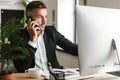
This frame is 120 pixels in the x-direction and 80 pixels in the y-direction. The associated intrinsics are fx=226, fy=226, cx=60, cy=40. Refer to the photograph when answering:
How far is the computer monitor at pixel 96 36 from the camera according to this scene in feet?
4.31

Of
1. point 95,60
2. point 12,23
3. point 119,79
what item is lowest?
point 119,79

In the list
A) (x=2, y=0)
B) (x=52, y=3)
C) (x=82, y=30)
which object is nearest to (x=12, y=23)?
(x=82, y=30)

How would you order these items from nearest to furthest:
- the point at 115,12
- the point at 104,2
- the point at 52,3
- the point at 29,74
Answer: the point at 115,12 → the point at 29,74 → the point at 104,2 → the point at 52,3

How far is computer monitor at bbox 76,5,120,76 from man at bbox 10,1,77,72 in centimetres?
53

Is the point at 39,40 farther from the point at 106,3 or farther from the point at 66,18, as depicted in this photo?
the point at 66,18

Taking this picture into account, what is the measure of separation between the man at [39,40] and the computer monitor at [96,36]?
0.53 meters

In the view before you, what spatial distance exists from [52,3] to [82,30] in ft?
8.52

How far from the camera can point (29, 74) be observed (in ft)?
5.29

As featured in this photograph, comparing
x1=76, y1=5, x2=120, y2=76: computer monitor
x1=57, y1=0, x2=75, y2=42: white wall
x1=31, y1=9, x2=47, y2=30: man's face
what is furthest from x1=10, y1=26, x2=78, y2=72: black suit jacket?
x1=57, y1=0, x2=75, y2=42: white wall

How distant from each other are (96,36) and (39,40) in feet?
2.90

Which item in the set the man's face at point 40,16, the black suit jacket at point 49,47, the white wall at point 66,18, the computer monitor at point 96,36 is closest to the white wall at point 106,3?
the white wall at point 66,18

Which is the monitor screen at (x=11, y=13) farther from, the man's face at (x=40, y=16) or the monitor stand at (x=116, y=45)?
the monitor stand at (x=116, y=45)

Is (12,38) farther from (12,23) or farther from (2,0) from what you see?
(2,0)

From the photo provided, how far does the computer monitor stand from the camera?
1.31 m
